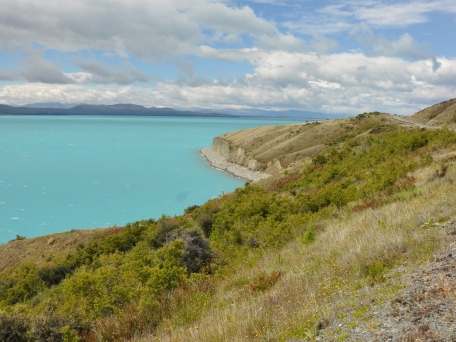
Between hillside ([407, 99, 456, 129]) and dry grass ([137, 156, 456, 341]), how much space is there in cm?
5614

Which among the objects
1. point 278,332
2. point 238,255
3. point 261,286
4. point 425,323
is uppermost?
point 425,323

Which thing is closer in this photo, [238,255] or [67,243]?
[238,255]

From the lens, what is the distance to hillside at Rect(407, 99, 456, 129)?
194 ft

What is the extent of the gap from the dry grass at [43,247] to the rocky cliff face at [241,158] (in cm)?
4271

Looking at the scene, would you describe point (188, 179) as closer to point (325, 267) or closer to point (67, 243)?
point (67, 243)

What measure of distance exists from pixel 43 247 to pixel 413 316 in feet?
120

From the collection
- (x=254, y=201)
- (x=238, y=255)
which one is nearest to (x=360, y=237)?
(x=238, y=255)

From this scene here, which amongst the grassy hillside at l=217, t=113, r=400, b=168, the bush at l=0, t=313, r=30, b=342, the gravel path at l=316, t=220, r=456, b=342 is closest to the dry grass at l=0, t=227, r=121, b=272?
the bush at l=0, t=313, r=30, b=342

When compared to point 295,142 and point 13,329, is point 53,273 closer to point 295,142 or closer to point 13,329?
point 13,329

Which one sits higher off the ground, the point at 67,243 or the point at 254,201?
the point at 254,201

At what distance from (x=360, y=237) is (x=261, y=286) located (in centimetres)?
291

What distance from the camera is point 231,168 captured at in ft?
284

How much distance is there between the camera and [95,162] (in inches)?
4109

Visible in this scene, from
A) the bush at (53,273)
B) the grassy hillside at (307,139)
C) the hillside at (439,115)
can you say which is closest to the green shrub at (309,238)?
the bush at (53,273)
